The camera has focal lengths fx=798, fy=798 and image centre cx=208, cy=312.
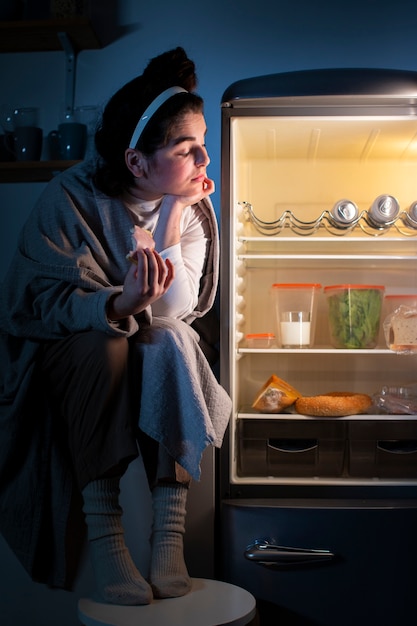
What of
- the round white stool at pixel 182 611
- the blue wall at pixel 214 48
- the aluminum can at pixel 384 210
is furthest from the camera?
the blue wall at pixel 214 48

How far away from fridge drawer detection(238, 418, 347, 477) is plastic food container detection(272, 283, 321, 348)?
233 mm

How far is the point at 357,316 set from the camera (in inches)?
87.0

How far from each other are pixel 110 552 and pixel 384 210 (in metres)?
1.17

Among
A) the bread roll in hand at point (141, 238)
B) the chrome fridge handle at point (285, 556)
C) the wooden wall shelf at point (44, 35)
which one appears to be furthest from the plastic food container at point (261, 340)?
the wooden wall shelf at point (44, 35)

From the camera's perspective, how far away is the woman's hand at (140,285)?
1690 millimetres

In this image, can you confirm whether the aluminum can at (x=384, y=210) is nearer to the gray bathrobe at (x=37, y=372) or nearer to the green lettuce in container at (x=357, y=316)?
the green lettuce in container at (x=357, y=316)

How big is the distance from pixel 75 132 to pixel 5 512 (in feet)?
3.88

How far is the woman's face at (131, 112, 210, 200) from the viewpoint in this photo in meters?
2.00

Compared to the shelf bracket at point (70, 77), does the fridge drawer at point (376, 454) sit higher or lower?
lower

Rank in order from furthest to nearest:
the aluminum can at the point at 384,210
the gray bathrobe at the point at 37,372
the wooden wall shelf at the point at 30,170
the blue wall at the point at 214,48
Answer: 1. the blue wall at the point at 214,48
2. the wooden wall shelf at the point at 30,170
3. the aluminum can at the point at 384,210
4. the gray bathrobe at the point at 37,372

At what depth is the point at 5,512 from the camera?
1877mm

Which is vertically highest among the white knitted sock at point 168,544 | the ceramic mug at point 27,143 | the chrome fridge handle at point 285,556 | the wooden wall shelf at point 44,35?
the wooden wall shelf at point 44,35

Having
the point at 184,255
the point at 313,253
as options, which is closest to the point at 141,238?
the point at 184,255

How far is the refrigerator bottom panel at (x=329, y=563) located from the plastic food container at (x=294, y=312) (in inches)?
18.3
